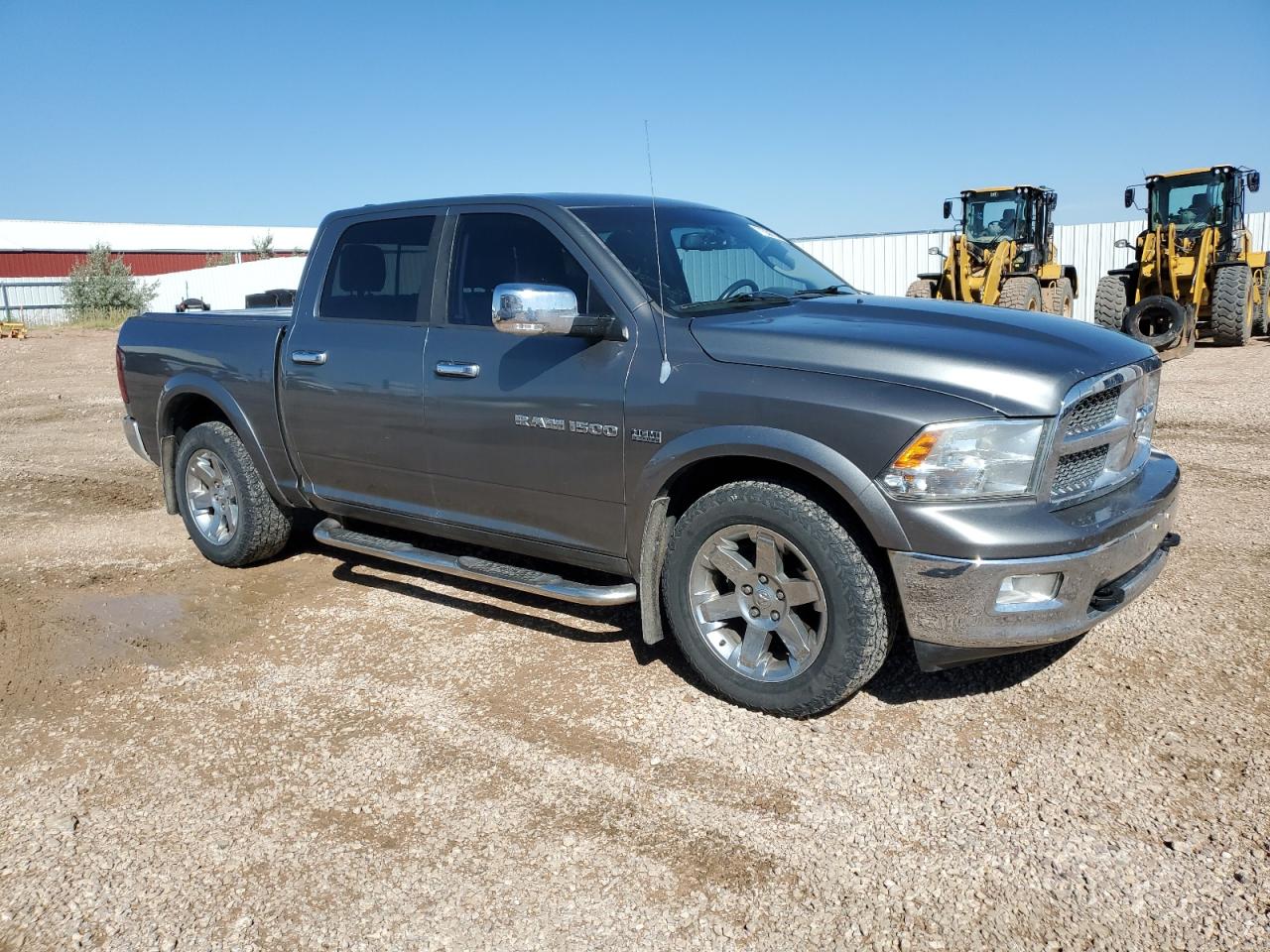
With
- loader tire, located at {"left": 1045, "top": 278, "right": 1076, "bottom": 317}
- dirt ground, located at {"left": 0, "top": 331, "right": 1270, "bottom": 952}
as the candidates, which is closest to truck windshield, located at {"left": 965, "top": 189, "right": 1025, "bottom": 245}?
loader tire, located at {"left": 1045, "top": 278, "right": 1076, "bottom": 317}

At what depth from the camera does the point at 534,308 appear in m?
3.71

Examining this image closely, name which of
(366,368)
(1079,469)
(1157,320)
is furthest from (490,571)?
(1157,320)

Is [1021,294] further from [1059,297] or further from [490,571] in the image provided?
[490,571]

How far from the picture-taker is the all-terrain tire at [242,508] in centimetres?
555

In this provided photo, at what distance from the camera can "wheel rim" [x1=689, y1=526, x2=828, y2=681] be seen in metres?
3.54

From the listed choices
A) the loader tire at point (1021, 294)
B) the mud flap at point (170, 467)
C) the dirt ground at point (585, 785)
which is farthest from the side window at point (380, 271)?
the loader tire at point (1021, 294)

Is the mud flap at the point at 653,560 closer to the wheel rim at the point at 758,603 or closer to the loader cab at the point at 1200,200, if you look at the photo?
the wheel rim at the point at 758,603

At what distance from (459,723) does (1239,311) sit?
1753 cm

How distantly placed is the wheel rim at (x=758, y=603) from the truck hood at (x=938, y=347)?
25.9 inches

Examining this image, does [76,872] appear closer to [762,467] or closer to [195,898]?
[195,898]

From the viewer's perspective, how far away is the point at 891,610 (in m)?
3.45

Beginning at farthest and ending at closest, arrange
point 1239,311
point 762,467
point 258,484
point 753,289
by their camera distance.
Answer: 1. point 1239,311
2. point 258,484
3. point 753,289
4. point 762,467

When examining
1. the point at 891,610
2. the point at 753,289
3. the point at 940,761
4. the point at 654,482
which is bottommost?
the point at 940,761

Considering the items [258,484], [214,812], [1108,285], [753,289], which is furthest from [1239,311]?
[214,812]
